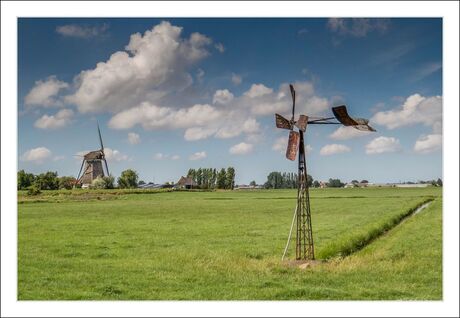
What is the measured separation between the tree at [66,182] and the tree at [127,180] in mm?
6476

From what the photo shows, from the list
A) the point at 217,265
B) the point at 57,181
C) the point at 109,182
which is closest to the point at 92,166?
the point at 109,182

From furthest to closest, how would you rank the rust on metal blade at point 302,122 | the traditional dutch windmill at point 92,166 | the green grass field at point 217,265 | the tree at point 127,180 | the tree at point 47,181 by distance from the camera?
the traditional dutch windmill at point 92,166 → the tree at point 127,180 → the tree at point 47,181 → the rust on metal blade at point 302,122 → the green grass field at point 217,265

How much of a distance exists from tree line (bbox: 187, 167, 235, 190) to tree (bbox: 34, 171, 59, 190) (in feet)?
119

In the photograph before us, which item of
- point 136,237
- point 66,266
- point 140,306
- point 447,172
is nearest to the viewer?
point 140,306

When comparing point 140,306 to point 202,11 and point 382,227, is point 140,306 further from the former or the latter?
point 382,227

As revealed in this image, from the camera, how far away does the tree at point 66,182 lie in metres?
57.4

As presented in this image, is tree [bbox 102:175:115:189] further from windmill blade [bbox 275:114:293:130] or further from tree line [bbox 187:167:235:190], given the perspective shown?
windmill blade [bbox 275:114:293:130]

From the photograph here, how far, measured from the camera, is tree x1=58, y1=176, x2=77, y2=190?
5741 centimetres

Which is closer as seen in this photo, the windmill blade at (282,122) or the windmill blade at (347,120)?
the windmill blade at (347,120)

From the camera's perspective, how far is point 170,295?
397 inches

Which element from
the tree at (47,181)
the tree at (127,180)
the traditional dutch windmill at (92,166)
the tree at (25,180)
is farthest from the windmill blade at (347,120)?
the traditional dutch windmill at (92,166)

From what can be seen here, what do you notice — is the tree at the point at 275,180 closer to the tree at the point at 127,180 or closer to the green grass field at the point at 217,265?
the tree at the point at 127,180

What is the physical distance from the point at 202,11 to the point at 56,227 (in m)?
16.9

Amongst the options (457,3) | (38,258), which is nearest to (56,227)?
(38,258)
